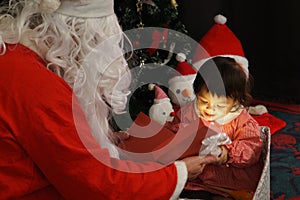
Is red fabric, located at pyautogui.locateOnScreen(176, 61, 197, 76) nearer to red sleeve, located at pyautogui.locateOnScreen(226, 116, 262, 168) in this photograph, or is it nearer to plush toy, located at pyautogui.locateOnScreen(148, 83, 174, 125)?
plush toy, located at pyautogui.locateOnScreen(148, 83, 174, 125)

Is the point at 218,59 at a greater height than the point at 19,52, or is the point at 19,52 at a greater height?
the point at 19,52

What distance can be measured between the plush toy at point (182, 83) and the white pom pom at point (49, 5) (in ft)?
4.82

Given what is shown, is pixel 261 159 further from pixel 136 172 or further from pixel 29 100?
pixel 29 100

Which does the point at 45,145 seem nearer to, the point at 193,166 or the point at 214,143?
the point at 193,166

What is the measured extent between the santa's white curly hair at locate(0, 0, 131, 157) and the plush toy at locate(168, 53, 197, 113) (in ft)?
4.31

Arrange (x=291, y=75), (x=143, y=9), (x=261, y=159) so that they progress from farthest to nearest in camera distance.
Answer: (x=291, y=75)
(x=143, y=9)
(x=261, y=159)

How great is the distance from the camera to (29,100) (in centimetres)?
118

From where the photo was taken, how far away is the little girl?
180cm

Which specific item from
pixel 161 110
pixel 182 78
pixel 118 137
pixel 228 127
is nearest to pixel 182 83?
pixel 182 78

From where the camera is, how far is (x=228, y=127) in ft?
6.28

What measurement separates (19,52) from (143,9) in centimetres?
148

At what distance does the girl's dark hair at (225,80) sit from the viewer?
1828 millimetres

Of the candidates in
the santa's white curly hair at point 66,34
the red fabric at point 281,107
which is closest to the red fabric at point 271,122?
the red fabric at point 281,107

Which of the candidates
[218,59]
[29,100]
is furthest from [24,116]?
[218,59]
